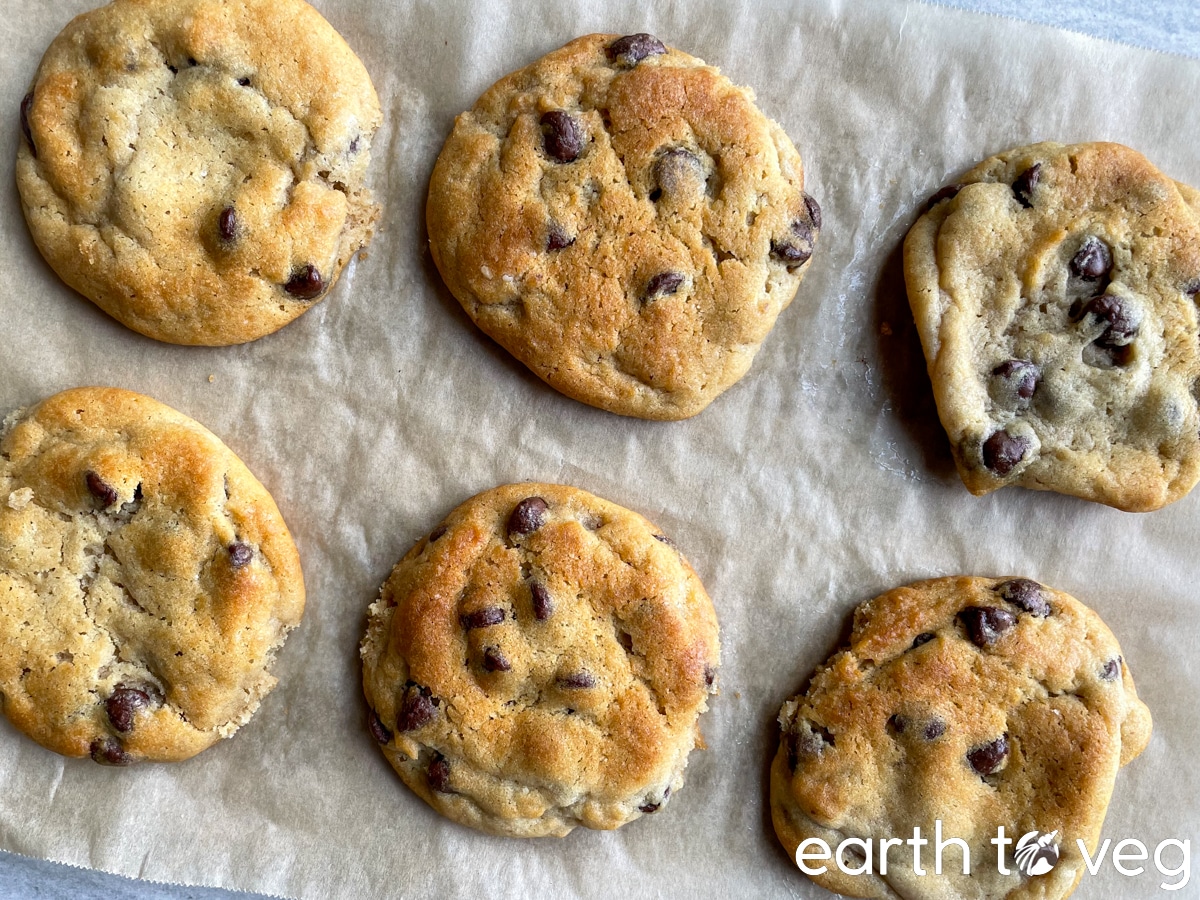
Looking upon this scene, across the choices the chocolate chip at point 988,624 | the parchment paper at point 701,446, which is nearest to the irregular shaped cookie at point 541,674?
the parchment paper at point 701,446

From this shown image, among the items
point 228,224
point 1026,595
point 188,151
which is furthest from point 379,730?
point 1026,595

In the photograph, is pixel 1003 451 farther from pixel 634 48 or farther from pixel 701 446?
pixel 634 48

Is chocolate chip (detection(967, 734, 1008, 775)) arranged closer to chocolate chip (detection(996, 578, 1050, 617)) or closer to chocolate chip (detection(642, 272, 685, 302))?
chocolate chip (detection(996, 578, 1050, 617))

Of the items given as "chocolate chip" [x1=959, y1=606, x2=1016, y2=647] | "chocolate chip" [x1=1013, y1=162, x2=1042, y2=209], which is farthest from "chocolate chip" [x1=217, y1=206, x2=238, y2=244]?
"chocolate chip" [x1=959, y1=606, x2=1016, y2=647]

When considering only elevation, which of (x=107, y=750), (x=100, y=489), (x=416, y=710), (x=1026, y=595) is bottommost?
(x=107, y=750)

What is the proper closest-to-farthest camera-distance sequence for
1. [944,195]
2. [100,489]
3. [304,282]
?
[100,489] → [304,282] → [944,195]

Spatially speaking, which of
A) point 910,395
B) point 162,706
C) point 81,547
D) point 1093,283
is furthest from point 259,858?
point 1093,283

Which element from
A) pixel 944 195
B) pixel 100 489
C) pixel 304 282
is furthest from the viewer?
pixel 944 195
